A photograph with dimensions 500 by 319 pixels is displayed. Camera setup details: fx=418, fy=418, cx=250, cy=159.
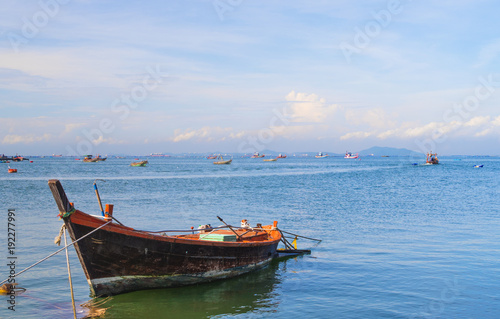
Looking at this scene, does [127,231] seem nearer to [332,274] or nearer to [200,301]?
[200,301]

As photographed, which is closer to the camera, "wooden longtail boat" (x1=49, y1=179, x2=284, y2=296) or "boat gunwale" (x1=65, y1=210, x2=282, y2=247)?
"boat gunwale" (x1=65, y1=210, x2=282, y2=247)

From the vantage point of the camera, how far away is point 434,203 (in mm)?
35094

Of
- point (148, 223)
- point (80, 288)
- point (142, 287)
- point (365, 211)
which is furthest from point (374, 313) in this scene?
point (365, 211)

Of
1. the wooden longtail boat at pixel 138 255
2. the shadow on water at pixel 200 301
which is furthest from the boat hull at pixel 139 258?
the shadow on water at pixel 200 301

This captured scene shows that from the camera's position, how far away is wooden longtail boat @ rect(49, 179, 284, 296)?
11094mm

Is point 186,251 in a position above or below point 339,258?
above

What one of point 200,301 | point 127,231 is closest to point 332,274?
point 200,301

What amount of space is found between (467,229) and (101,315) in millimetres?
19670

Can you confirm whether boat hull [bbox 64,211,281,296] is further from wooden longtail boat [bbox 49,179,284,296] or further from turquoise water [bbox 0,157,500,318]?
turquoise water [bbox 0,157,500,318]

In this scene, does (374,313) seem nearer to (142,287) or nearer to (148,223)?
(142,287)

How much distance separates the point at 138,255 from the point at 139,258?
10 centimetres

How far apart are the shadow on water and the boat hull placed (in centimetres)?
26

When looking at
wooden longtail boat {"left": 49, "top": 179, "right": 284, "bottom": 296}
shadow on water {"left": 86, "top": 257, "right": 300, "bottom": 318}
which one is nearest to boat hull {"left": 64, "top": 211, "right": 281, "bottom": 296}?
wooden longtail boat {"left": 49, "top": 179, "right": 284, "bottom": 296}

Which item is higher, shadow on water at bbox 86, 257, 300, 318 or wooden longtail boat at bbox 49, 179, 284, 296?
wooden longtail boat at bbox 49, 179, 284, 296
